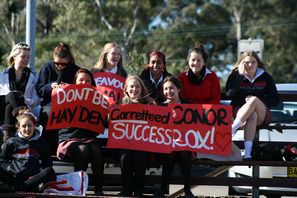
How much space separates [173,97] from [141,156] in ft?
2.83

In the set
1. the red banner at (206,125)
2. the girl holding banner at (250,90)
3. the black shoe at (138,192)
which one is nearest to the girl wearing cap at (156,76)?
the red banner at (206,125)

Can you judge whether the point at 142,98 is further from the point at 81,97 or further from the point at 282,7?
the point at 282,7

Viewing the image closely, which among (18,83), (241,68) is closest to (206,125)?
(241,68)

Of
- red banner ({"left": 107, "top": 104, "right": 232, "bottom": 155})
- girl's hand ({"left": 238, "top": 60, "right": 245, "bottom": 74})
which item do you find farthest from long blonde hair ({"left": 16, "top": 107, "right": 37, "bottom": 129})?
girl's hand ({"left": 238, "top": 60, "right": 245, "bottom": 74})

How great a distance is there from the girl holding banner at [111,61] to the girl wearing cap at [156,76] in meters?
0.40

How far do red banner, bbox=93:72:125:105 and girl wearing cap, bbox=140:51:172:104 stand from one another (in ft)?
0.99

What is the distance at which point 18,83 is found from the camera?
8.45 metres

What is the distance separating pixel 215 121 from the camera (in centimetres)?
814

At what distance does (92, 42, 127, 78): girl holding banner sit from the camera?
348 inches

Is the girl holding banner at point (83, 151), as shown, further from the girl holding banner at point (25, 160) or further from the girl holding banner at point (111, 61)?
the girl holding banner at point (111, 61)

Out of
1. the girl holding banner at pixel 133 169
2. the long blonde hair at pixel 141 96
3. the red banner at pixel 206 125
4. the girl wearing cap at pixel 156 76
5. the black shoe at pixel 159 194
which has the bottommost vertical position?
the black shoe at pixel 159 194

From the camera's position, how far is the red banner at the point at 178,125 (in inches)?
318

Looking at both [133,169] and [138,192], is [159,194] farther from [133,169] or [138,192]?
[133,169]

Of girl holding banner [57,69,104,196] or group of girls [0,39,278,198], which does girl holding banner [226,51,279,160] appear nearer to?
group of girls [0,39,278,198]
